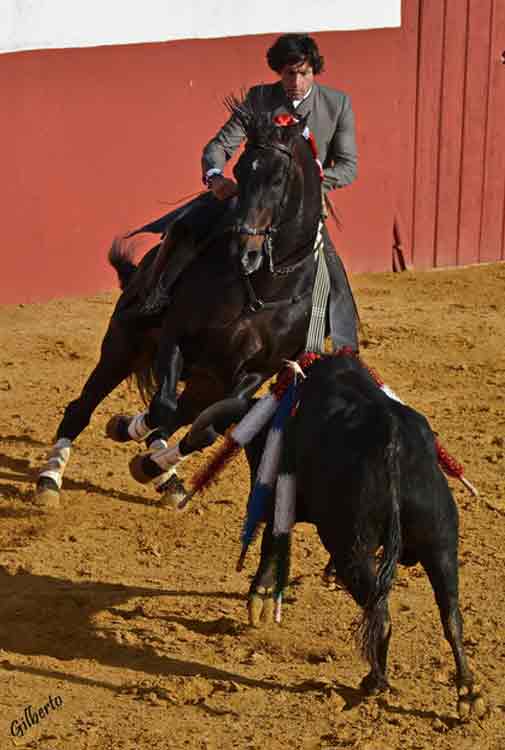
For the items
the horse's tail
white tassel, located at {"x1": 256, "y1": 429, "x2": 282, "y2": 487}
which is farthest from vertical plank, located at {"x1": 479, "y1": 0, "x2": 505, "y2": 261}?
white tassel, located at {"x1": 256, "y1": 429, "x2": 282, "y2": 487}

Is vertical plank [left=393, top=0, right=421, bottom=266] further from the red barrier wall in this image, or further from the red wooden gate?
the red barrier wall

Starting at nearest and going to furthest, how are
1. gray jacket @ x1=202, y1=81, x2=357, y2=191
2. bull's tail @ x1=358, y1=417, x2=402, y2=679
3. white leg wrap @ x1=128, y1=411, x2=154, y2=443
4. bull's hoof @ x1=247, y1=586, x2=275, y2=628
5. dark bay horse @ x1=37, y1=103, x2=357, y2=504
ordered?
1. bull's tail @ x1=358, y1=417, x2=402, y2=679
2. bull's hoof @ x1=247, y1=586, x2=275, y2=628
3. dark bay horse @ x1=37, y1=103, x2=357, y2=504
4. gray jacket @ x1=202, y1=81, x2=357, y2=191
5. white leg wrap @ x1=128, y1=411, x2=154, y2=443

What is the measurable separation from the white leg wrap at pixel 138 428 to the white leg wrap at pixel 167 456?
0.69 metres

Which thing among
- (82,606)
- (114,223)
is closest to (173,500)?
(82,606)

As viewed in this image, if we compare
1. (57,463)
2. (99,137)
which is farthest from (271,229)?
(99,137)

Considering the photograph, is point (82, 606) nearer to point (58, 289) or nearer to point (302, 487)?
point (302, 487)

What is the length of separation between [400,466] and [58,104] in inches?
250

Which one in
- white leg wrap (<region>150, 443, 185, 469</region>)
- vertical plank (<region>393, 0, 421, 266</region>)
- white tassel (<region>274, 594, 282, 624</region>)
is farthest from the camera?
vertical plank (<region>393, 0, 421, 266</region>)

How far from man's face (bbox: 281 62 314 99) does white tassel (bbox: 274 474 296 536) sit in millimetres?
2317

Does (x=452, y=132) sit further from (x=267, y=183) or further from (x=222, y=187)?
(x=267, y=183)

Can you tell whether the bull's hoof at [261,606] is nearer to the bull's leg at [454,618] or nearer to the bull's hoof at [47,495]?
the bull's leg at [454,618]

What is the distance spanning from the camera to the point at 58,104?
→ 1012 centimetres

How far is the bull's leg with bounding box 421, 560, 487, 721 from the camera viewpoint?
178 inches

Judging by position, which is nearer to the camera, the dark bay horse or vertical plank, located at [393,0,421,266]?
the dark bay horse
